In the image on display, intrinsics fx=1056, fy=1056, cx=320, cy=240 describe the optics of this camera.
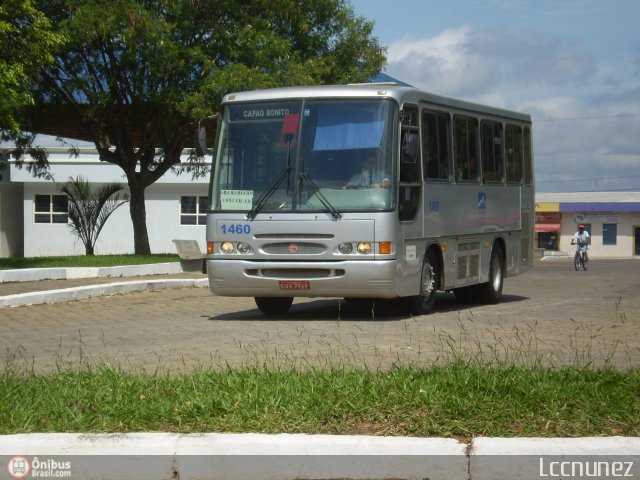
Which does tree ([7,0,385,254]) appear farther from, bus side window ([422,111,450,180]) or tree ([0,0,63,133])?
bus side window ([422,111,450,180])

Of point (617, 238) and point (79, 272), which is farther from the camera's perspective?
point (617, 238)

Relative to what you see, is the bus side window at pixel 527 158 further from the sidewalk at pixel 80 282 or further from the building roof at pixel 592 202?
the building roof at pixel 592 202

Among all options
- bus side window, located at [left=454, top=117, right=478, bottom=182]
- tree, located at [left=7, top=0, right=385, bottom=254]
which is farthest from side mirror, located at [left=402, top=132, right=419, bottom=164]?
tree, located at [left=7, top=0, right=385, bottom=254]

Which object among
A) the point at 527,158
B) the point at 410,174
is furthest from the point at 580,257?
the point at 410,174

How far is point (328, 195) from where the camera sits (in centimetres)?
1360

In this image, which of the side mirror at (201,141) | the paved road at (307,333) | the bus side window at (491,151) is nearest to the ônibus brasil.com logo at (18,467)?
the paved road at (307,333)

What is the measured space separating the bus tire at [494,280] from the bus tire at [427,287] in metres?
2.44

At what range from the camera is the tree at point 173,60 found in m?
28.0

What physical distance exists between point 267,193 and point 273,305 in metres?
2.06

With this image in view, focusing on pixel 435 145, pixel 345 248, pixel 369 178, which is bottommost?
pixel 345 248

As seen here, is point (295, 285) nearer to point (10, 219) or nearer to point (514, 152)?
point (514, 152)

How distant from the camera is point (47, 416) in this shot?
6629mm

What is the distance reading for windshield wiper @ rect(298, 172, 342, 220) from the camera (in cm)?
1350

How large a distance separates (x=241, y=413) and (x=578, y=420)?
2.05 metres
